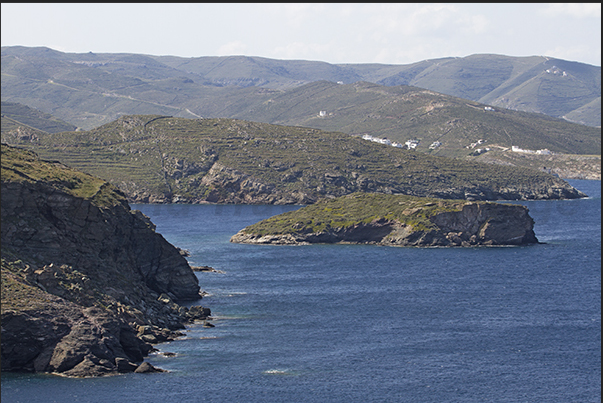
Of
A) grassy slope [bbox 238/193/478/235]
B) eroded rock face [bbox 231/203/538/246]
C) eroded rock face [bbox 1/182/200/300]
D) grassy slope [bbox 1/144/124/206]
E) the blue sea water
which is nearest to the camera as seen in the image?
the blue sea water

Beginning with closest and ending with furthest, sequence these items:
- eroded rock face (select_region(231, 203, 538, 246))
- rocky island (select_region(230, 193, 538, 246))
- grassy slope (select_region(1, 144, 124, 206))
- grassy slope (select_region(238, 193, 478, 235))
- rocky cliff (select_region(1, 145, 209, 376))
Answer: rocky cliff (select_region(1, 145, 209, 376)), grassy slope (select_region(1, 144, 124, 206)), eroded rock face (select_region(231, 203, 538, 246)), rocky island (select_region(230, 193, 538, 246)), grassy slope (select_region(238, 193, 478, 235))

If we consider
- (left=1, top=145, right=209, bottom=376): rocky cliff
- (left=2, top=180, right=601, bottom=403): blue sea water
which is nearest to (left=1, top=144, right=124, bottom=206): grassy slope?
(left=1, top=145, right=209, bottom=376): rocky cliff

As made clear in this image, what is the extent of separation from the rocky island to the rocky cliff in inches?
2199

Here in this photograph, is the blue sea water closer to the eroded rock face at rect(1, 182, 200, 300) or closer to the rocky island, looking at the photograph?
the rocky island

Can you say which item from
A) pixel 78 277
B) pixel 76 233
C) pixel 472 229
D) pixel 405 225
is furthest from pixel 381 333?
pixel 472 229

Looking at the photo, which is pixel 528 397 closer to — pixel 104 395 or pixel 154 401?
pixel 154 401

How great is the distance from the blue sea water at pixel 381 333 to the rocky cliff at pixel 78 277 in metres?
2.28

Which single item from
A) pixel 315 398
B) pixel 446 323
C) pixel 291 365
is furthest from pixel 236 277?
pixel 315 398

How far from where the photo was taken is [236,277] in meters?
99.6

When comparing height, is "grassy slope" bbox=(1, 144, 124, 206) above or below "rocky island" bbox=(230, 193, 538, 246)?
above

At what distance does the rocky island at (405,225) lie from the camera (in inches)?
5025

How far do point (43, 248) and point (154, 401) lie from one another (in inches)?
788

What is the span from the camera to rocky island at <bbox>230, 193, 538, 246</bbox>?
128m

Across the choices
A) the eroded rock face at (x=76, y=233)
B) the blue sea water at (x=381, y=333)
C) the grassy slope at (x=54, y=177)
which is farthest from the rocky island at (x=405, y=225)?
the grassy slope at (x=54, y=177)
